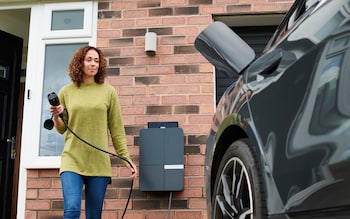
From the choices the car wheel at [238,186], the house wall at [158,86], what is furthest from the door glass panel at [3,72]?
the car wheel at [238,186]

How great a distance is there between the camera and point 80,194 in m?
3.15

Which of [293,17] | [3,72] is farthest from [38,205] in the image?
[293,17]

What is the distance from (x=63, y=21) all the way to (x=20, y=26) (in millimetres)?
1082

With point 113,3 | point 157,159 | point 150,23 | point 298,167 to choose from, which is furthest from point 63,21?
point 298,167

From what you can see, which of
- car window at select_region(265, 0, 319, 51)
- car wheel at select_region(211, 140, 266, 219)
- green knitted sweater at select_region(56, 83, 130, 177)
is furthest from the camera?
green knitted sweater at select_region(56, 83, 130, 177)

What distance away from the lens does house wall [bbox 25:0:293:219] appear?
14.3ft

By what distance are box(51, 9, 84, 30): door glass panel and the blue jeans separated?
6.84 feet

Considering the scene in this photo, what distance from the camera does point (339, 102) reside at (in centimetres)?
125

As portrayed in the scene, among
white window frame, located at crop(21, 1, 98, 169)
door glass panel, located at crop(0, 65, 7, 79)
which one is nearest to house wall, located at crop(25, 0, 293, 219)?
white window frame, located at crop(21, 1, 98, 169)

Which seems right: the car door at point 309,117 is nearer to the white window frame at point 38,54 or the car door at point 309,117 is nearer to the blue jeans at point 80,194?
the blue jeans at point 80,194

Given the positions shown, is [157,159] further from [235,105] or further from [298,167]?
[298,167]

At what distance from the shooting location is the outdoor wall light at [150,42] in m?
4.59

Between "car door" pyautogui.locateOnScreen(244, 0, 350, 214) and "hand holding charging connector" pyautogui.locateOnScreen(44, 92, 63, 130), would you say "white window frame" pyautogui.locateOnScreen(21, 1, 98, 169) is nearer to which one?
"hand holding charging connector" pyautogui.locateOnScreen(44, 92, 63, 130)

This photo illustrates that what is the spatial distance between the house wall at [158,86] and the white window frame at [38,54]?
0.36 ft
